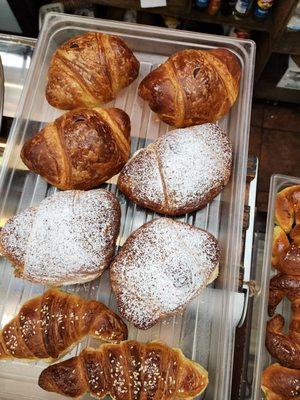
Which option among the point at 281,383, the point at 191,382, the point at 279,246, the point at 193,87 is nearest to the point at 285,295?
the point at 279,246

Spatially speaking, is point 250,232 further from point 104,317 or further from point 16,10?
point 16,10

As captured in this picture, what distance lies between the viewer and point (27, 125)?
4.37ft

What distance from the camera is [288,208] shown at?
4.73 feet

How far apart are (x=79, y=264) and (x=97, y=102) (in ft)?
1.66

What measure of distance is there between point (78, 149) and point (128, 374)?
0.58 m

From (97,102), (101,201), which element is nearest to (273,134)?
(97,102)

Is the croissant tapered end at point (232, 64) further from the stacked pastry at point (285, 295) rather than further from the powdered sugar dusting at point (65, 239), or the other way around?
the powdered sugar dusting at point (65, 239)

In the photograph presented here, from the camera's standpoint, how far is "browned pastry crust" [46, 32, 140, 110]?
4.17 ft

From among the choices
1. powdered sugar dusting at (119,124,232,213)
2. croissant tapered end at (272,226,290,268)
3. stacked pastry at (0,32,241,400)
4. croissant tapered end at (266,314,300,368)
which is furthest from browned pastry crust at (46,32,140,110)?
croissant tapered end at (266,314,300,368)

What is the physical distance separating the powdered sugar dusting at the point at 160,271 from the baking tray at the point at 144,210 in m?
0.10

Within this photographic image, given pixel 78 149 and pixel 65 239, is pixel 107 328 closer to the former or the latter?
pixel 65 239

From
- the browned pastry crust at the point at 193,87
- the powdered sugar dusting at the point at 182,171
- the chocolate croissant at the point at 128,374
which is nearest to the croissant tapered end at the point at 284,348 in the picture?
the chocolate croissant at the point at 128,374

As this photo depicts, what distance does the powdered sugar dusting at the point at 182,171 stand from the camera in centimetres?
120

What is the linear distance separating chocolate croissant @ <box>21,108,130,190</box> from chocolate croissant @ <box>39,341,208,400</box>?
1.49ft
